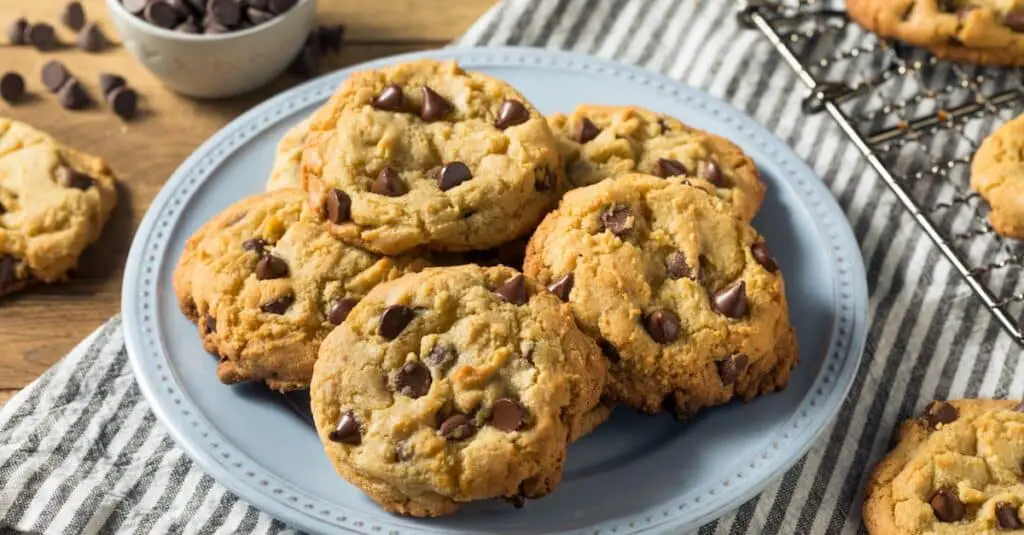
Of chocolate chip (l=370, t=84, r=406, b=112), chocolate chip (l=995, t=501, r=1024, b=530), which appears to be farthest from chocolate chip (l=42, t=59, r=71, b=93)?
chocolate chip (l=995, t=501, r=1024, b=530)

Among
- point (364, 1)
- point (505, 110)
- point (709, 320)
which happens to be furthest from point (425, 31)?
point (709, 320)

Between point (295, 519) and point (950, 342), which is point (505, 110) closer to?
point (295, 519)

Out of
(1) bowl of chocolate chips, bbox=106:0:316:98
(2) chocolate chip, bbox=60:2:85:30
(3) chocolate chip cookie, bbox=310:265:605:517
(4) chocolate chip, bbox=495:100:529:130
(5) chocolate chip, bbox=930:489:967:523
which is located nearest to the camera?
(3) chocolate chip cookie, bbox=310:265:605:517

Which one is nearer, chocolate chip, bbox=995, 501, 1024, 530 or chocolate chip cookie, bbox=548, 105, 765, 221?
chocolate chip, bbox=995, 501, 1024, 530

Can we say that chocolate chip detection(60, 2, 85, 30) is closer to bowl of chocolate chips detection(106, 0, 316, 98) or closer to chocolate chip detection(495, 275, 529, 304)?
bowl of chocolate chips detection(106, 0, 316, 98)

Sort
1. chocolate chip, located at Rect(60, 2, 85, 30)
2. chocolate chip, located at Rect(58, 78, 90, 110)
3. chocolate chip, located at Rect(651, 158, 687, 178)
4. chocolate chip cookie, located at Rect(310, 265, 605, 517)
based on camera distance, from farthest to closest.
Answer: chocolate chip, located at Rect(60, 2, 85, 30) → chocolate chip, located at Rect(58, 78, 90, 110) → chocolate chip, located at Rect(651, 158, 687, 178) → chocolate chip cookie, located at Rect(310, 265, 605, 517)

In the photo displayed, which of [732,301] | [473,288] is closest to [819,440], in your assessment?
[732,301]

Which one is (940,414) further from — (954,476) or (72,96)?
(72,96)

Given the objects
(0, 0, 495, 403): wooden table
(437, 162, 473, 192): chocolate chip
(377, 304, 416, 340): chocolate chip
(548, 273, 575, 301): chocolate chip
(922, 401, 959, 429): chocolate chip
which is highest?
(437, 162, 473, 192): chocolate chip
